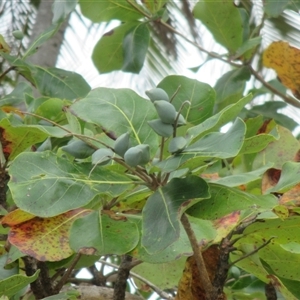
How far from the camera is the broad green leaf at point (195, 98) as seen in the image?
830mm

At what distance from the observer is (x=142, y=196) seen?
31.7 inches

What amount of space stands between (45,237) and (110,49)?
0.78m

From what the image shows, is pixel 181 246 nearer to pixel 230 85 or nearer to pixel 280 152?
pixel 280 152

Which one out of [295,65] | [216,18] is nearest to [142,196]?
[295,65]

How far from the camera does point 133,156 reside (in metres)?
0.63

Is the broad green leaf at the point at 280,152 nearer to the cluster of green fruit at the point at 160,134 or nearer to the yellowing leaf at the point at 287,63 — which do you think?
the yellowing leaf at the point at 287,63

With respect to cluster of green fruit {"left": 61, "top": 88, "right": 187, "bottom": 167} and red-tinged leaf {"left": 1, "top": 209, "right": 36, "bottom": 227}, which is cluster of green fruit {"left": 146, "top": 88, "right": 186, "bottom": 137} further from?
red-tinged leaf {"left": 1, "top": 209, "right": 36, "bottom": 227}

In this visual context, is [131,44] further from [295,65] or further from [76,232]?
[76,232]

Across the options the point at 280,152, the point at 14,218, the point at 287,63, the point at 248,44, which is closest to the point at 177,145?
the point at 14,218

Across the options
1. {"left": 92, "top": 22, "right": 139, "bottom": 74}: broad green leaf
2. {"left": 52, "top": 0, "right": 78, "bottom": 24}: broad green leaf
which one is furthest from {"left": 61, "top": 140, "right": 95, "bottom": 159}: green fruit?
{"left": 92, "top": 22, "right": 139, "bottom": 74}: broad green leaf

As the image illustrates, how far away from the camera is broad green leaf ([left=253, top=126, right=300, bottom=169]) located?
97 cm

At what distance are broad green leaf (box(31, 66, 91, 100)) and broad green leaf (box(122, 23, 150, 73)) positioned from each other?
12cm

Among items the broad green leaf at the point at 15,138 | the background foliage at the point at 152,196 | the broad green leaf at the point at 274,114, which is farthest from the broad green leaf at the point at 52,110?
the broad green leaf at the point at 274,114

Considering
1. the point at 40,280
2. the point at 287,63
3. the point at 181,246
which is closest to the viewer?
the point at 181,246
